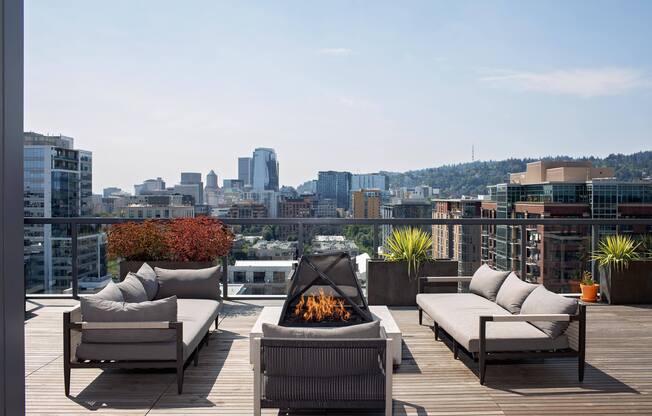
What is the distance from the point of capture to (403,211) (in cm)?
733

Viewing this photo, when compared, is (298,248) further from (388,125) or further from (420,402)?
(388,125)

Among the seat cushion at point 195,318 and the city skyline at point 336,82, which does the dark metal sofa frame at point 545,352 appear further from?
the city skyline at point 336,82

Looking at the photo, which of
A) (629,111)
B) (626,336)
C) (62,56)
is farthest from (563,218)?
(629,111)

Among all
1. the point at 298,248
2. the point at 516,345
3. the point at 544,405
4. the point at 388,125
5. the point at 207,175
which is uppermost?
the point at 388,125

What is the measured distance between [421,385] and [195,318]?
6.32 feet

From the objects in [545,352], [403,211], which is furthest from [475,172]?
[545,352]

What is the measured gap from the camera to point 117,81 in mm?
14938

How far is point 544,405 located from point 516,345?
21.1 inches

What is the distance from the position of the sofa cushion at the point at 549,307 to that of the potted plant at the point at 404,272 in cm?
238

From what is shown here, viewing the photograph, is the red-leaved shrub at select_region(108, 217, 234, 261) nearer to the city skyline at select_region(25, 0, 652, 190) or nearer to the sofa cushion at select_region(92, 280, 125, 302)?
the sofa cushion at select_region(92, 280, 125, 302)

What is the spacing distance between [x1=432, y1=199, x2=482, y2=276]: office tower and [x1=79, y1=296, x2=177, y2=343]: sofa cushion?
4.02 meters

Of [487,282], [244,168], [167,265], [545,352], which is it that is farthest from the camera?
[244,168]

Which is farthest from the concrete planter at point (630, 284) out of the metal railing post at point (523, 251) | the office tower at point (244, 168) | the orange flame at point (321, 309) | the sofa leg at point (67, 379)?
the office tower at point (244, 168)

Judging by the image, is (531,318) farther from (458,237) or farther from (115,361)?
(458,237)
